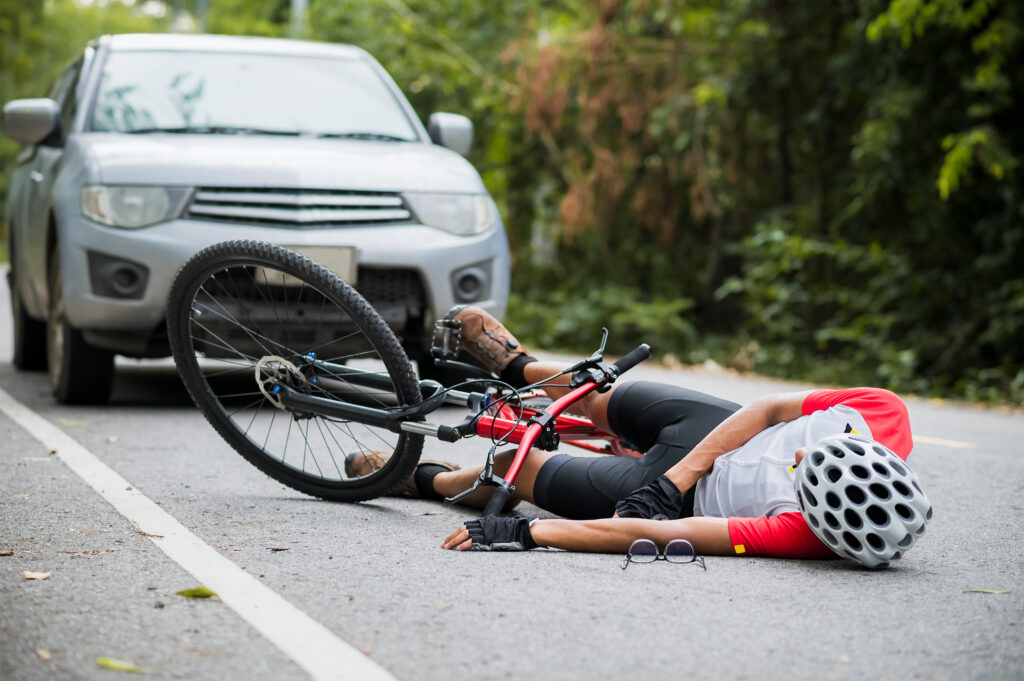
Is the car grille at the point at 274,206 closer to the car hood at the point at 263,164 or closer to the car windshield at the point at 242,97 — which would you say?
the car hood at the point at 263,164

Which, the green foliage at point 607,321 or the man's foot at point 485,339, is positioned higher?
the man's foot at point 485,339

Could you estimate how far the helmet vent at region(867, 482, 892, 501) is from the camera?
379cm

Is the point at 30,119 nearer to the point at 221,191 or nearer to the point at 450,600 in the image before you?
the point at 221,191

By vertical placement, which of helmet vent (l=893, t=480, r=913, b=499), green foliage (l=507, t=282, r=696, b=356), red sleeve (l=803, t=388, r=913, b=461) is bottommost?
green foliage (l=507, t=282, r=696, b=356)

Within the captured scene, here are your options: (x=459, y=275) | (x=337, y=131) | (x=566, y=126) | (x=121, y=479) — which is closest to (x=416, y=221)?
(x=459, y=275)

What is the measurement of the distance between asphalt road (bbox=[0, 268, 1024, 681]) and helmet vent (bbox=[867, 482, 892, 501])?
0.28 meters

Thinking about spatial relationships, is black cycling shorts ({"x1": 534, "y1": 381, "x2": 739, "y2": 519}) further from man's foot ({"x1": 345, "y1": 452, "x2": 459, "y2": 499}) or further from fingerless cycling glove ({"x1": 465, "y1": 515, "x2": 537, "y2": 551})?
man's foot ({"x1": 345, "y1": 452, "x2": 459, "y2": 499})

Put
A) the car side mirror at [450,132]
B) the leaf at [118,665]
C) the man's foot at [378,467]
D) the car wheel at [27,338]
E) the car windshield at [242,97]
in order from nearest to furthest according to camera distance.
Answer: the leaf at [118,665] < the man's foot at [378,467] < the car windshield at [242,97] < the car side mirror at [450,132] < the car wheel at [27,338]

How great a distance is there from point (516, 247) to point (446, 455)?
39.3ft

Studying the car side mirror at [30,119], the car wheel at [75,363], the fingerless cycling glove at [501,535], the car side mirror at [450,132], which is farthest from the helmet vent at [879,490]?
the car side mirror at [30,119]

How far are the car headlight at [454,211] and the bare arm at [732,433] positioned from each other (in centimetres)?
324

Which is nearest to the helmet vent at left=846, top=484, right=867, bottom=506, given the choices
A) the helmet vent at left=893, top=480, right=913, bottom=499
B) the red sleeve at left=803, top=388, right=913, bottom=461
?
the helmet vent at left=893, top=480, right=913, bottom=499

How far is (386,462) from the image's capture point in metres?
4.90

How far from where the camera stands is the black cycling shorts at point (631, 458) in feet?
14.6
